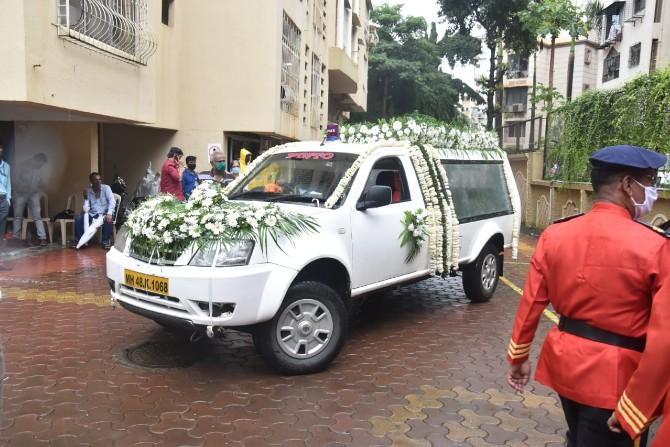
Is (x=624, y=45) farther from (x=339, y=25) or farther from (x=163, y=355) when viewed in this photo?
(x=163, y=355)

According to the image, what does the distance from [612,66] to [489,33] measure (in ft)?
30.1

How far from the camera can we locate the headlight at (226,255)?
427 cm

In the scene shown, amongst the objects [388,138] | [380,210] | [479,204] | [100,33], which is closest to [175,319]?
[380,210]

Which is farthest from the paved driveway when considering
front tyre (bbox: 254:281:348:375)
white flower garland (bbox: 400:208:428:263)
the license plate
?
white flower garland (bbox: 400:208:428:263)

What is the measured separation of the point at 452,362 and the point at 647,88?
7390 millimetres

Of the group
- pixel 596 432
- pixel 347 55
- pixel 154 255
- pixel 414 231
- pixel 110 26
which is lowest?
pixel 596 432

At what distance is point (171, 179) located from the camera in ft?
Answer: 31.7

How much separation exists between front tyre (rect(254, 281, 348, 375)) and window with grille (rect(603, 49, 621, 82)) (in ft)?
109

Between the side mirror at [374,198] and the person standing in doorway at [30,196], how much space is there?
772cm

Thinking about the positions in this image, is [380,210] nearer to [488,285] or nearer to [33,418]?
[488,285]

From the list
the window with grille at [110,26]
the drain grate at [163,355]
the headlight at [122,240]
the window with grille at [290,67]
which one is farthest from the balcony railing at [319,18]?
the drain grate at [163,355]

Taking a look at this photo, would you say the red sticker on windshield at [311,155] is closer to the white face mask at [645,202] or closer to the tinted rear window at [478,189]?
the tinted rear window at [478,189]

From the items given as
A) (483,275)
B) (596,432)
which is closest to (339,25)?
(483,275)

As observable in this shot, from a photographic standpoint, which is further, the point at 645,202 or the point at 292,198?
the point at 292,198
